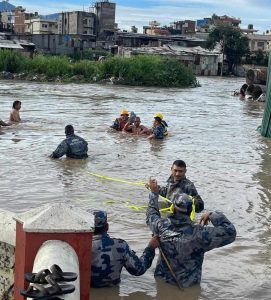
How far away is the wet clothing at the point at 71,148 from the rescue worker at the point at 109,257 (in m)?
6.26

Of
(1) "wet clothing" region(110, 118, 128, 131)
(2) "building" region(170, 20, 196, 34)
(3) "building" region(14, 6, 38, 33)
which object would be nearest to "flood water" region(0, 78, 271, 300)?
(1) "wet clothing" region(110, 118, 128, 131)

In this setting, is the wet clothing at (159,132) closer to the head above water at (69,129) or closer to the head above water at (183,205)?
the head above water at (69,129)

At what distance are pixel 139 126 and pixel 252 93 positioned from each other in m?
16.6

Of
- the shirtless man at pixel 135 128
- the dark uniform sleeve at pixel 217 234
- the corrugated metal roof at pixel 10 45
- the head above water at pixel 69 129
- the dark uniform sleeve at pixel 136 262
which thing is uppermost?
the corrugated metal roof at pixel 10 45

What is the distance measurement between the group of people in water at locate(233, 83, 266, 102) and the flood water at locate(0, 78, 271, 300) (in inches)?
292

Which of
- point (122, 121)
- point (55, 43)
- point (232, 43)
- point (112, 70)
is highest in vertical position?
point (232, 43)

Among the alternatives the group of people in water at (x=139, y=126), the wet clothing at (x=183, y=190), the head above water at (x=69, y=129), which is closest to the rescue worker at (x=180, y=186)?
the wet clothing at (x=183, y=190)

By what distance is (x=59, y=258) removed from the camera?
343cm

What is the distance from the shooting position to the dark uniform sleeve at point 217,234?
4953 millimetres

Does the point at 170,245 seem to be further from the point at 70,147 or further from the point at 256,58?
the point at 256,58

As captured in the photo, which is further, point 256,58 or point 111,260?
point 256,58

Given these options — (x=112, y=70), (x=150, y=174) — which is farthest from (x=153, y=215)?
(x=112, y=70)

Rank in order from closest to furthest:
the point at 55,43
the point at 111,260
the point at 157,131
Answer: the point at 111,260 < the point at 157,131 < the point at 55,43

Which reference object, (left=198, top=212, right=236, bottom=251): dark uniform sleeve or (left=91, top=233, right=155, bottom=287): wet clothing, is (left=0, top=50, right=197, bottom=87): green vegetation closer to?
(left=91, top=233, right=155, bottom=287): wet clothing
